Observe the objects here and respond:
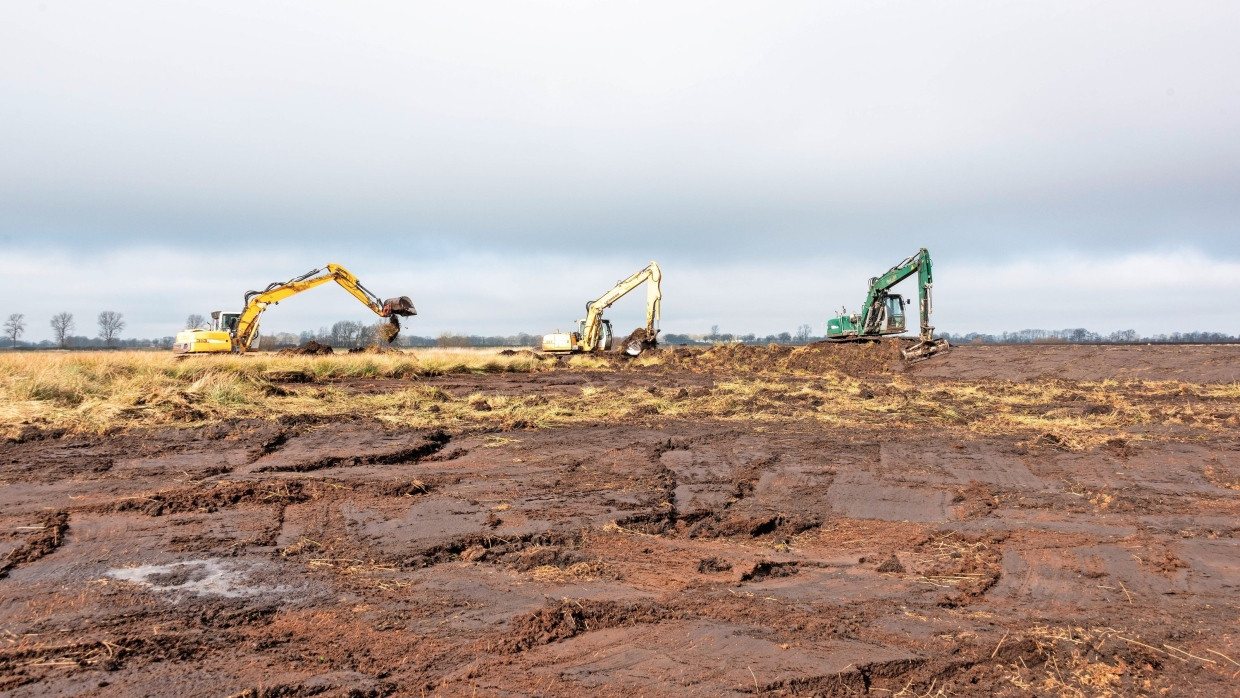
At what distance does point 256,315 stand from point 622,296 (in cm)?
1671

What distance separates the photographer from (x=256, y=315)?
30750 millimetres

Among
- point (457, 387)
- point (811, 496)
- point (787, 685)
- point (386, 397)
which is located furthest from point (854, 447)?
point (457, 387)

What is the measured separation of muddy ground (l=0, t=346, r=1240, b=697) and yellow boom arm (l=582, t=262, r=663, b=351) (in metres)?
23.9

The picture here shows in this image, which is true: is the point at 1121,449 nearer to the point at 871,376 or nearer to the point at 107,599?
the point at 107,599

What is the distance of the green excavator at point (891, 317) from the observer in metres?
30.6

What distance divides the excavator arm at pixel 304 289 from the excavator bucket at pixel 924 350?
21337 millimetres

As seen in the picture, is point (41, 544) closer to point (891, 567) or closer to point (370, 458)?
point (370, 458)

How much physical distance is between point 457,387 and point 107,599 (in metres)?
16.4

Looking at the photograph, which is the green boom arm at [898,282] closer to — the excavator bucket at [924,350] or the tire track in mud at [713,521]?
the excavator bucket at [924,350]

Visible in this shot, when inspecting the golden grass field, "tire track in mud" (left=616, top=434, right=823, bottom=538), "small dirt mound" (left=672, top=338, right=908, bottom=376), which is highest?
"small dirt mound" (left=672, top=338, right=908, bottom=376)

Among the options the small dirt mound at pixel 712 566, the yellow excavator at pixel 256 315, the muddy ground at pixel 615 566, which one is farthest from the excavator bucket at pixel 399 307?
the small dirt mound at pixel 712 566

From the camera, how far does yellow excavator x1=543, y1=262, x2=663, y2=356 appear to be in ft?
116

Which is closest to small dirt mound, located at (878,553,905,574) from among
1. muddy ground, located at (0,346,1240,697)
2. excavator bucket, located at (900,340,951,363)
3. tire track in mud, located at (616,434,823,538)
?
muddy ground, located at (0,346,1240,697)

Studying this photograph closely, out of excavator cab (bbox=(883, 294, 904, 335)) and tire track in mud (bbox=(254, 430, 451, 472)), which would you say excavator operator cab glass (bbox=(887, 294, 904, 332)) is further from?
tire track in mud (bbox=(254, 430, 451, 472))
